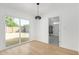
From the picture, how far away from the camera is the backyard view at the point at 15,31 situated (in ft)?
5.39

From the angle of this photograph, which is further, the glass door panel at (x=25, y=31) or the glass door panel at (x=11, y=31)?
the glass door panel at (x=25, y=31)

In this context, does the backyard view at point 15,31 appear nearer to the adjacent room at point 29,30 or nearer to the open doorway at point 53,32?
the adjacent room at point 29,30

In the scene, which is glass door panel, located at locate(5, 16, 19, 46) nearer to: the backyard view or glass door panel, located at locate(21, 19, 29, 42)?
the backyard view

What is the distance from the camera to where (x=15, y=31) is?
1.69 metres

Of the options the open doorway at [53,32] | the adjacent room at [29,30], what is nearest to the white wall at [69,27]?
the open doorway at [53,32]

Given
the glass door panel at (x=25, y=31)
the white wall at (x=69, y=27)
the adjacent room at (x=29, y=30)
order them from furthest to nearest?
the white wall at (x=69, y=27), the glass door panel at (x=25, y=31), the adjacent room at (x=29, y=30)

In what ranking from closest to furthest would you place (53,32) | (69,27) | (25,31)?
(25,31), (53,32), (69,27)

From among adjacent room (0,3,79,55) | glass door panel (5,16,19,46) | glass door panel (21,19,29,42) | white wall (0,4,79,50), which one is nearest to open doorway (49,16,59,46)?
adjacent room (0,3,79,55)

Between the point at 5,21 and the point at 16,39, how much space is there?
471 mm

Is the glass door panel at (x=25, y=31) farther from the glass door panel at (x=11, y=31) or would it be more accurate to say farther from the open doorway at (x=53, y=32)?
the open doorway at (x=53, y=32)

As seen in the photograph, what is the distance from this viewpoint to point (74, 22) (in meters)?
2.32

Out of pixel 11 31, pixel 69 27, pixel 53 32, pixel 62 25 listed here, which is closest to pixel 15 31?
pixel 11 31

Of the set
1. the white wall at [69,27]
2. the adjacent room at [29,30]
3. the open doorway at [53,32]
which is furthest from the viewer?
the white wall at [69,27]

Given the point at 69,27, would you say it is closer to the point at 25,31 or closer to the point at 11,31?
the point at 25,31
